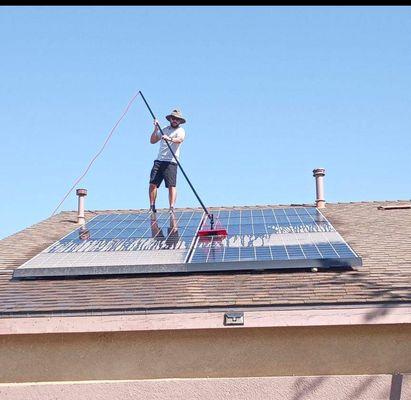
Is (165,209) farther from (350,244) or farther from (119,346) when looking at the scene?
(119,346)

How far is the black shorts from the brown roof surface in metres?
3.80

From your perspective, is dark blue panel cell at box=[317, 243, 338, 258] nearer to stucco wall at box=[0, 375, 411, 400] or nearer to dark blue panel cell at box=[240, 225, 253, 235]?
dark blue panel cell at box=[240, 225, 253, 235]

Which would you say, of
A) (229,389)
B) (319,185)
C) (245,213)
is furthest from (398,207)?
(229,389)

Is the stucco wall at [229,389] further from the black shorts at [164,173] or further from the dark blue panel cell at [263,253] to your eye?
the black shorts at [164,173]

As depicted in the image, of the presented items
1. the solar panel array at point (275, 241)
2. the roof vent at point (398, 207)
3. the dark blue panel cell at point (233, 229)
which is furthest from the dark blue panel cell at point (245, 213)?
the roof vent at point (398, 207)

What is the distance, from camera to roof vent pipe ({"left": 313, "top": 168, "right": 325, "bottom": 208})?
43.8 feet

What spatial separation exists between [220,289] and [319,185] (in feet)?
19.3

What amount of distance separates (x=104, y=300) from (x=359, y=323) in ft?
9.74

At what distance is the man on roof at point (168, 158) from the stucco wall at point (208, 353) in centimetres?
534

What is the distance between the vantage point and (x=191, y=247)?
9.66m

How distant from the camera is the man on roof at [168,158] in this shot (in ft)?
41.2

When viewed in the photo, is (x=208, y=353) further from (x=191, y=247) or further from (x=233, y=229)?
(x=233, y=229)

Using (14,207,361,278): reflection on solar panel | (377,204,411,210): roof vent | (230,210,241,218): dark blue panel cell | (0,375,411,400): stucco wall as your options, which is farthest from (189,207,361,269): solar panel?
(0,375,411,400): stucco wall

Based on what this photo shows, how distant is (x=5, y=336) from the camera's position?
7707mm
